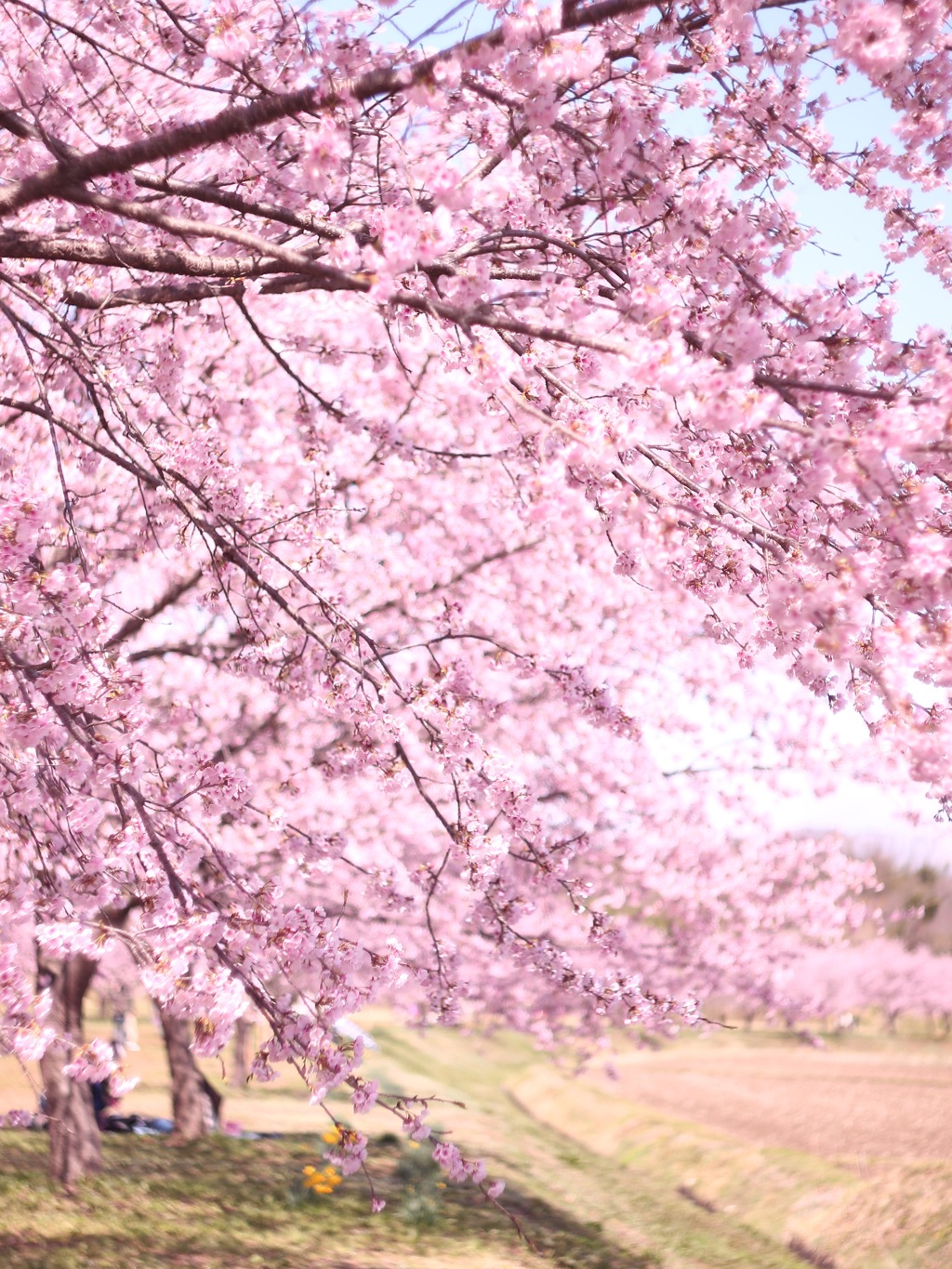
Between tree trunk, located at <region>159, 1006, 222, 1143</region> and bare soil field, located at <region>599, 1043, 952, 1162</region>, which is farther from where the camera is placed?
bare soil field, located at <region>599, 1043, 952, 1162</region>

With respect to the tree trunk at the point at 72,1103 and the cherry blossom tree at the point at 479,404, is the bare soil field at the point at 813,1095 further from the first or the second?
the cherry blossom tree at the point at 479,404

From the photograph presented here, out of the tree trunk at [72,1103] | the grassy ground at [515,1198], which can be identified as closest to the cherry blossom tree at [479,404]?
the grassy ground at [515,1198]

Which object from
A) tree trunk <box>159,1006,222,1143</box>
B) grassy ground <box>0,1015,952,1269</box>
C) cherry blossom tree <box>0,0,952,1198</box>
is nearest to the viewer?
cherry blossom tree <box>0,0,952,1198</box>

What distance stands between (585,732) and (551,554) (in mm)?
2371

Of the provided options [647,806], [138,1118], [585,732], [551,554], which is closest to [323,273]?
[551,554]

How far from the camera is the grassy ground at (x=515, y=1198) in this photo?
30.3ft

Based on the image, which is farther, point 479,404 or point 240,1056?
point 240,1056

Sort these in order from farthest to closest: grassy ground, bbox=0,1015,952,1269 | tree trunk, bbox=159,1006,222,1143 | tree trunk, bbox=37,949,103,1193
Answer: tree trunk, bbox=159,1006,222,1143 → tree trunk, bbox=37,949,103,1193 → grassy ground, bbox=0,1015,952,1269

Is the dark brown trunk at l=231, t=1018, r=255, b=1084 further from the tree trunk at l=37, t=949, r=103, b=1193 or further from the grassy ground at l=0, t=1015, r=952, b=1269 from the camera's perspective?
the tree trunk at l=37, t=949, r=103, b=1193

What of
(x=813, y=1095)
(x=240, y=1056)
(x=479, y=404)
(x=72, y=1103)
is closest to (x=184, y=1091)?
(x=72, y=1103)

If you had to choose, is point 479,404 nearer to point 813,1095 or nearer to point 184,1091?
point 184,1091

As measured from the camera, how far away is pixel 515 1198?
12898 millimetres

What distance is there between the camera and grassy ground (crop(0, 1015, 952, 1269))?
30.3 ft

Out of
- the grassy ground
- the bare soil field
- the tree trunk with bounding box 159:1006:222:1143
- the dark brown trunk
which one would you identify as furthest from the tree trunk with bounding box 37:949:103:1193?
the dark brown trunk
